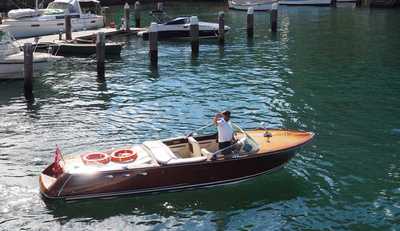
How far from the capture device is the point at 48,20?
4497cm

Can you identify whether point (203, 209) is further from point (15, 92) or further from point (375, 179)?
point (15, 92)

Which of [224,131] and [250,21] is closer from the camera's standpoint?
[224,131]

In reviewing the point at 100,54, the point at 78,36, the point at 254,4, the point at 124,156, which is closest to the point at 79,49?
the point at 78,36

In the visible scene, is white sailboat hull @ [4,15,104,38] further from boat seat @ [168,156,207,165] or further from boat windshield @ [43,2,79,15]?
boat seat @ [168,156,207,165]

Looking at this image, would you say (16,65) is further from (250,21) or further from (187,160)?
(250,21)

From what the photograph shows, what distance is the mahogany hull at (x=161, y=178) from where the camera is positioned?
15.4m

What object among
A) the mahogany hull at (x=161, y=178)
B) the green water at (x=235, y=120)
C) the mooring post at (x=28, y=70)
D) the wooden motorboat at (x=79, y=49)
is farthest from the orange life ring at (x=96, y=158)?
the wooden motorboat at (x=79, y=49)

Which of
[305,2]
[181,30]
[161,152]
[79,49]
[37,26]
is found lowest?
[161,152]

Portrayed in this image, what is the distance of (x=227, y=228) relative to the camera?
14656 mm

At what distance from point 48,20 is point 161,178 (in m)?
32.0

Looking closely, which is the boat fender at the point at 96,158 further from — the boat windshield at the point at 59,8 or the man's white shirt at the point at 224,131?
the boat windshield at the point at 59,8

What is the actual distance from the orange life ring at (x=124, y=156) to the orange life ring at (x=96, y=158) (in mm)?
185

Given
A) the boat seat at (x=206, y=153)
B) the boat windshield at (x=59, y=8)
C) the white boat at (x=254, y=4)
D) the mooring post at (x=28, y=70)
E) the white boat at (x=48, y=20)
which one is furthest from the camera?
the white boat at (x=254, y=4)

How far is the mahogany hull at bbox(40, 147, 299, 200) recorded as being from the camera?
50.7 feet
